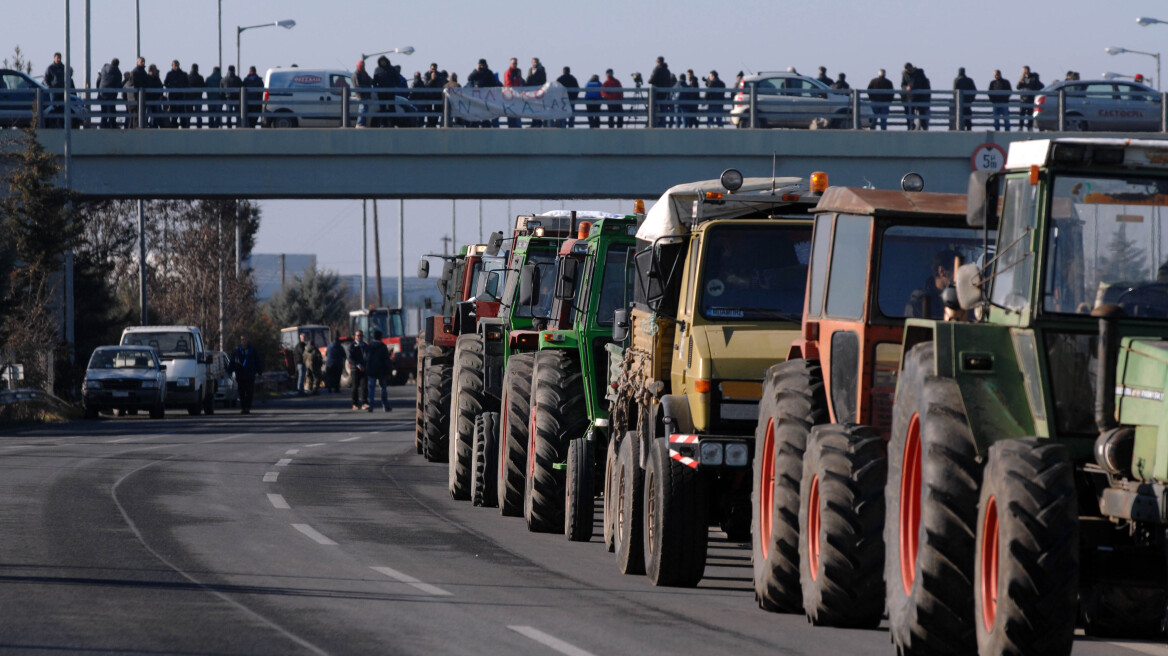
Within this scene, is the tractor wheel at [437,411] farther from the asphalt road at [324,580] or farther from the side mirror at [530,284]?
the side mirror at [530,284]

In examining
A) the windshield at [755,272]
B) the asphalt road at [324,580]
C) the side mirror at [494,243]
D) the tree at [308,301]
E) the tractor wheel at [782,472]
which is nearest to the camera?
the asphalt road at [324,580]

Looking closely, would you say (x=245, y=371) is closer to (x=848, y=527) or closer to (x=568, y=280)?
(x=568, y=280)

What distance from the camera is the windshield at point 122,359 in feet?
128

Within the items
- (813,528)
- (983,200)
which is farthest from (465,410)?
(983,200)

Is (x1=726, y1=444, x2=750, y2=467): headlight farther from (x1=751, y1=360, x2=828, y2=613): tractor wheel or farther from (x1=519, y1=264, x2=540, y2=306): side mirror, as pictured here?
(x1=519, y1=264, x2=540, y2=306): side mirror

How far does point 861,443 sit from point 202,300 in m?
53.9

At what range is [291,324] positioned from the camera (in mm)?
98875

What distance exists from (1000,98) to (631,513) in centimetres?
3092

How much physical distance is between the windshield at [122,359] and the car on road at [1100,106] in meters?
20.5

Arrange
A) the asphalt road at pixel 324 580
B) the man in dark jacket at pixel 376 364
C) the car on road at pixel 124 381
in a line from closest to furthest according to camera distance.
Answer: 1. the asphalt road at pixel 324 580
2. the car on road at pixel 124 381
3. the man in dark jacket at pixel 376 364

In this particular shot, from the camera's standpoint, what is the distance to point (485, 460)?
1731 centimetres

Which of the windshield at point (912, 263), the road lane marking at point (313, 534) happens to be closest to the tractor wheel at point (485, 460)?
the road lane marking at point (313, 534)

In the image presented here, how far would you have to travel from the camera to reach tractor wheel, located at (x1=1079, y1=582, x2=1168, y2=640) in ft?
27.7

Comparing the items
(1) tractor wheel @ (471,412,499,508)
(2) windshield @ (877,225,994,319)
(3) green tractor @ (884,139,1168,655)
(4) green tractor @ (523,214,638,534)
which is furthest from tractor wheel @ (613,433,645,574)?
(1) tractor wheel @ (471,412,499,508)
